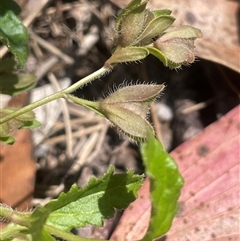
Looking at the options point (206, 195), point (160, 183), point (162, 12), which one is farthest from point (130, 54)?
point (206, 195)

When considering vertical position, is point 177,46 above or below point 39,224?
above

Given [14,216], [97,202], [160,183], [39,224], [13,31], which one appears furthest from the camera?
[13,31]

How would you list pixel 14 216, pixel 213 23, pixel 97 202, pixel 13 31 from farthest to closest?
pixel 213 23
pixel 13 31
pixel 97 202
pixel 14 216

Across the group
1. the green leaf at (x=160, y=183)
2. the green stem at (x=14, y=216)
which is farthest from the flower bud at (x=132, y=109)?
the green stem at (x=14, y=216)

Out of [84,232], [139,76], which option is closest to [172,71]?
[139,76]

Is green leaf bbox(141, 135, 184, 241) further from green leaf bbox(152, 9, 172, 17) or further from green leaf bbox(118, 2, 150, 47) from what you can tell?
green leaf bbox(152, 9, 172, 17)

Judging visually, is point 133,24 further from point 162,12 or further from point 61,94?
point 61,94

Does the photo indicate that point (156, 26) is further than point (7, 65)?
No

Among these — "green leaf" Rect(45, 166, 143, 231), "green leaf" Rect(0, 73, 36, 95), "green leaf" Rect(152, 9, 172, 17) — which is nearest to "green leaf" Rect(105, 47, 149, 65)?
"green leaf" Rect(152, 9, 172, 17)
